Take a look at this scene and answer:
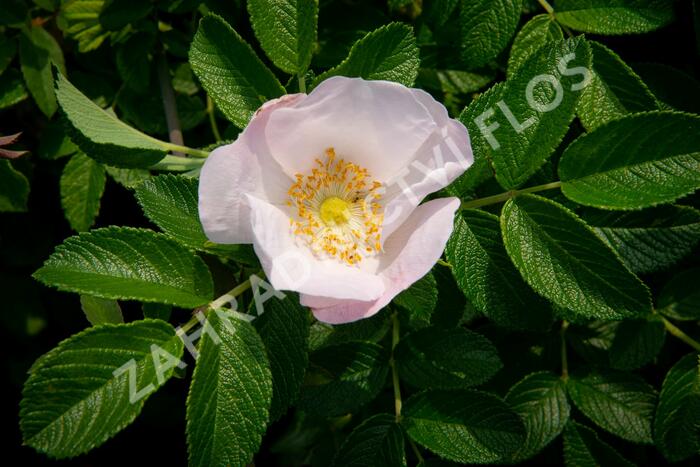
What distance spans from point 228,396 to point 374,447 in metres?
0.43

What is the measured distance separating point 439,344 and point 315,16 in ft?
2.34

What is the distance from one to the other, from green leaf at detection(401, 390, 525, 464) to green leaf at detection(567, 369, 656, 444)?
1.13ft

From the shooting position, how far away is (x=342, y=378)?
1.41 m

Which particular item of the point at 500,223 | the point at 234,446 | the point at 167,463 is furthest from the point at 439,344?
the point at 167,463

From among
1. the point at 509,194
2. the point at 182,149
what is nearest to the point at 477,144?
the point at 509,194

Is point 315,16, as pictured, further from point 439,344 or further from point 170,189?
point 439,344

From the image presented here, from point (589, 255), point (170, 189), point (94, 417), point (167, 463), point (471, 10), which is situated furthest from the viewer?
point (167, 463)

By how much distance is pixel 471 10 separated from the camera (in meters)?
1.38

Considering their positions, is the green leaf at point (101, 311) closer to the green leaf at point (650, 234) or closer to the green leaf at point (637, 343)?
the green leaf at point (650, 234)

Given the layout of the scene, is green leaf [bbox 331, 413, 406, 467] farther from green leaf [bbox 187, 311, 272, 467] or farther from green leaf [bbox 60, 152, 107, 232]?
green leaf [bbox 60, 152, 107, 232]

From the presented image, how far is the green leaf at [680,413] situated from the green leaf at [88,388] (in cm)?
107

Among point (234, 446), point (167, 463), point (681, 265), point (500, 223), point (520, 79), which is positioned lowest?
point (167, 463)

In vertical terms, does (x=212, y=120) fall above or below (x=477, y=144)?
below

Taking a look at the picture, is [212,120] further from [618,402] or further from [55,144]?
[618,402]
